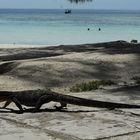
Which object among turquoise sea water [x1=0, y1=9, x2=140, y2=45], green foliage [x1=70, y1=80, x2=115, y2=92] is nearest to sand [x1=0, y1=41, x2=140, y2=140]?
green foliage [x1=70, y1=80, x2=115, y2=92]

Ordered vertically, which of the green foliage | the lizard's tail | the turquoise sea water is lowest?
the turquoise sea water

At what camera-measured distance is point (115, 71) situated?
933 centimetres

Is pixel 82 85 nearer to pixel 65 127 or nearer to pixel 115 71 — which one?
pixel 115 71

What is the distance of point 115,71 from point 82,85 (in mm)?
1619

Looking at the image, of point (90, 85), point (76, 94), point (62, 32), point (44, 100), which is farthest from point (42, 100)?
point (62, 32)

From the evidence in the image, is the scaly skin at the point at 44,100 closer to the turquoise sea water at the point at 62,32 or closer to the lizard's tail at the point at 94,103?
the lizard's tail at the point at 94,103

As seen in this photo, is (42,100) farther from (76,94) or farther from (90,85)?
(90,85)

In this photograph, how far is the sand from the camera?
4645 millimetres

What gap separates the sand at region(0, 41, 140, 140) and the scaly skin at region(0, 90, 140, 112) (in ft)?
0.26

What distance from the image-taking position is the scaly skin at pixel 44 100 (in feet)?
18.2

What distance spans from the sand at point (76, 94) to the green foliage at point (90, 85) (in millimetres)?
162

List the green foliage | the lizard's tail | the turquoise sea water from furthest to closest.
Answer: the turquoise sea water → the green foliage → the lizard's tail

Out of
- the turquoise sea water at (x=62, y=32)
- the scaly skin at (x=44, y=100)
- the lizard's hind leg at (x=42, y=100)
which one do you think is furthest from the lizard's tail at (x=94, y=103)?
the turquoise sea water at (x=62, y=32)

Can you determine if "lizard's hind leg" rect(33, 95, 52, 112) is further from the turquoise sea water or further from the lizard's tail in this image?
the turquoise sea water
